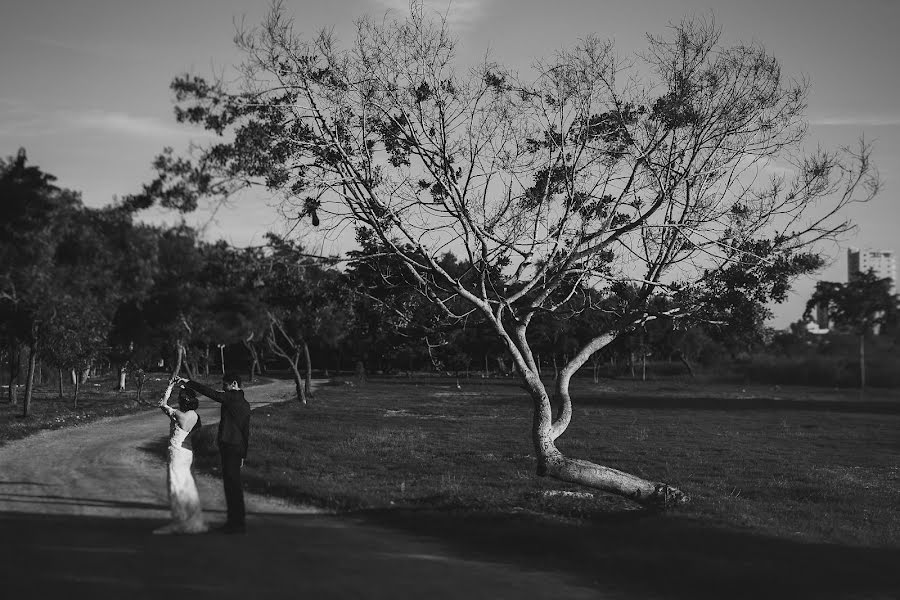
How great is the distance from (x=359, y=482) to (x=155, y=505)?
4412 millimetres

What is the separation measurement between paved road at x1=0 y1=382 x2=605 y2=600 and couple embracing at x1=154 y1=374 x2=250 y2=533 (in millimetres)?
265

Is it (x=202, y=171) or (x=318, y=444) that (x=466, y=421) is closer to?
(x=318, y=444)

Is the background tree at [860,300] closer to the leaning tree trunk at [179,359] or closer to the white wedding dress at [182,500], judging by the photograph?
the leaning tree trunk at [179,359]

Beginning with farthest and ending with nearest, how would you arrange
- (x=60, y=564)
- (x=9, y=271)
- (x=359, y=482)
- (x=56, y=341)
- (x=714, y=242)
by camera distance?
(x=56, y=341)
(x=9, y=271)
(x=359, y=482)
(x=714, y=242)
(x=60, y=564)

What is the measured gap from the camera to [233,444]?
426 inches

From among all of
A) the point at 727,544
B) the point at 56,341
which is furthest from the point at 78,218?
the point at 727,544

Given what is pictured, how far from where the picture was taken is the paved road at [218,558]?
823cm

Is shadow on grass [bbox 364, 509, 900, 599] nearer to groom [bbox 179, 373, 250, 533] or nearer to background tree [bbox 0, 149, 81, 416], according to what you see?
groom [bbox 179, 373, 250, 533]

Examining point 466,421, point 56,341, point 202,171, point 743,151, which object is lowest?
point 466,421

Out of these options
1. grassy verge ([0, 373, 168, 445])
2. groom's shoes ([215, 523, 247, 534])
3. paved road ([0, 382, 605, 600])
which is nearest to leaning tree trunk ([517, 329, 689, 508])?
paved road ([0, 382, 605, 600])

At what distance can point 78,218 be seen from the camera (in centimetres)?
2198

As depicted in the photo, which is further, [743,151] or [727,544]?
[743,151]

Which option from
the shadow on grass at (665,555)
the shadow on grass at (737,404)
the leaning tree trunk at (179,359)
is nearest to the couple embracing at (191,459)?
the leaning tree trunk at (179,359)

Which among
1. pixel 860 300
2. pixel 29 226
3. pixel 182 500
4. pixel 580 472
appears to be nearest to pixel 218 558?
pixel 182 500
